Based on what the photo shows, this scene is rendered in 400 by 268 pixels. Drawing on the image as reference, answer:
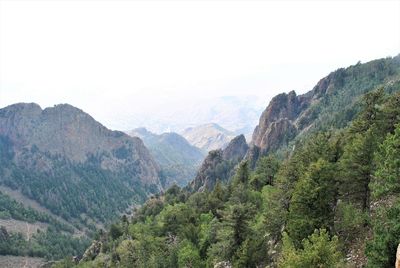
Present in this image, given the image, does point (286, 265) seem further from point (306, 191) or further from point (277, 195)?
point (277, 195)

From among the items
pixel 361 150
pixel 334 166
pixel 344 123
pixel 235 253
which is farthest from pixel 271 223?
pixel 344 123

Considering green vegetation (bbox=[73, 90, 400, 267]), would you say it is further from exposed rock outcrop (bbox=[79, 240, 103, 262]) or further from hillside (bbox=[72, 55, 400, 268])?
exposed rock outcrop (bbox=[79, 240, 103, 262])

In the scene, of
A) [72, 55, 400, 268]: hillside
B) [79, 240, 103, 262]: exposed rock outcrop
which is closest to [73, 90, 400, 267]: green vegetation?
[72, 55, 400, 268]: hillside

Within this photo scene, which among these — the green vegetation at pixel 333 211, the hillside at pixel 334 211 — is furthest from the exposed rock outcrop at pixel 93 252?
the green vegetation at pixel 333 211

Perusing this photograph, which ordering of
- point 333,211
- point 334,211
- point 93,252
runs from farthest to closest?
point 93,252
point 334,211
point 333,211

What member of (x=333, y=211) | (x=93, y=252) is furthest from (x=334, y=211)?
(x=93, y=252)

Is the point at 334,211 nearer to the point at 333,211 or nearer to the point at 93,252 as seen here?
the point at 333,211

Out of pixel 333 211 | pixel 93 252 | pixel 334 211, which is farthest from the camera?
pixel 93 252

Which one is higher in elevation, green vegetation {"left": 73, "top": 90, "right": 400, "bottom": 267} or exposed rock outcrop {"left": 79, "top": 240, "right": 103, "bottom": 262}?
green vegetation {"left": 73, "top": 90, "right": 400, "bottom": 267}

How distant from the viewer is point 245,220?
5884 centimetres

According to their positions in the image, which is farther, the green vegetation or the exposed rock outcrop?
the exposed rock outcrop

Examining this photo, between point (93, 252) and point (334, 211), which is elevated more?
point (334, 211)

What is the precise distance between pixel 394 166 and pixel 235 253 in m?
24.9

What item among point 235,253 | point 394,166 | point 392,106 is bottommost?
point 235,253
